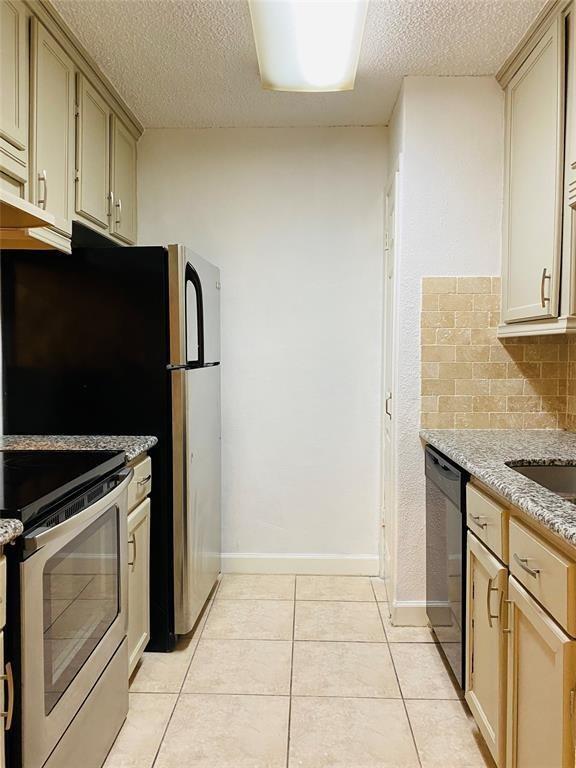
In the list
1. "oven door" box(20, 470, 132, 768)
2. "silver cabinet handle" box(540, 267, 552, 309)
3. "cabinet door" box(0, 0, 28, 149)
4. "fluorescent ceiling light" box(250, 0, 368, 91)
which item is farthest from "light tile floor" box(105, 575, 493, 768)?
"fluorescent ceiling light" box(250, 0, 368, 91)

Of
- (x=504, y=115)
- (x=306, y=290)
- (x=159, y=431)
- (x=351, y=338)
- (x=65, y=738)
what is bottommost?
(x=65, y=738)

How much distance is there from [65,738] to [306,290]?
7.91 ft

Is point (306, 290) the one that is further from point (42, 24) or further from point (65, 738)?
point (65, 738)

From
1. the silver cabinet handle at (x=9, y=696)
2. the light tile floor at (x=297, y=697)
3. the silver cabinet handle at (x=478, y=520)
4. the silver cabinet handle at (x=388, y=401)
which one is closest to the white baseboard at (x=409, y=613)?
the light tile floor at (x=297, y=697)

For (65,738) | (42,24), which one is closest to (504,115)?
(42,24)

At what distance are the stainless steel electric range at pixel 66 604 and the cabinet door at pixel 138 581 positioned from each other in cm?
19

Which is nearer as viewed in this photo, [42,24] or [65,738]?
[65,738]

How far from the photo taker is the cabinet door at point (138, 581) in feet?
7.29

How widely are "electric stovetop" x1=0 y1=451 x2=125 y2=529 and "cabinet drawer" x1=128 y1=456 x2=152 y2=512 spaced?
0.24m

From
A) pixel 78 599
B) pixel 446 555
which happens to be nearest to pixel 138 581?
pixel 78 599

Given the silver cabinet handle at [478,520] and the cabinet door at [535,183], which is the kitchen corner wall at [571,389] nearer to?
the cabinet door at [535,183]

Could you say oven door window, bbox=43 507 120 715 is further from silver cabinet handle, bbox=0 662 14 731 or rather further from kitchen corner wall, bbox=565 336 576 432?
kitchen corner wall, bbox=565 336 576 432

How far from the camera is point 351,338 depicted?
3408mm

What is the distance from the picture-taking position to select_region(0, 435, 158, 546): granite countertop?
7.09ft
